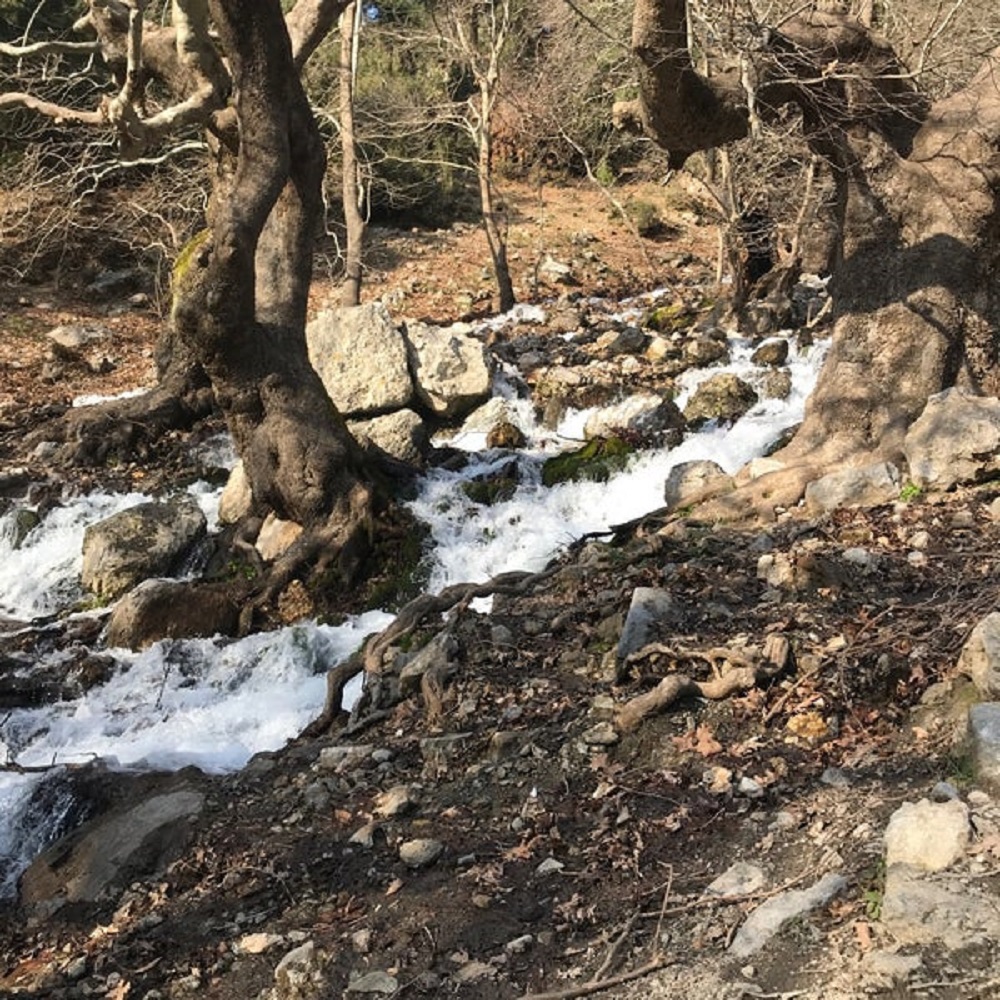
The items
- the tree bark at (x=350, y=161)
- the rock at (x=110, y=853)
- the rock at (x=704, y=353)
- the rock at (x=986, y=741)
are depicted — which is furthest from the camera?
the tree bark at (x=350, y=161)

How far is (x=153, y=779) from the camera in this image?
5809mm

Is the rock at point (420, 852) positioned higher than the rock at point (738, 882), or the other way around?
the rock at point (738, 882)

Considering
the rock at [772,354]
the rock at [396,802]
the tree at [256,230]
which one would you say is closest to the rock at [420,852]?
the rock at [396,802]

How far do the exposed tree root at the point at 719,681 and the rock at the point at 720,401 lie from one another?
21.9 feet

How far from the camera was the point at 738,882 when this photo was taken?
3.31 m

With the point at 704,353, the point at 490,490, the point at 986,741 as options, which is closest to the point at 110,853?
the point at 986,741

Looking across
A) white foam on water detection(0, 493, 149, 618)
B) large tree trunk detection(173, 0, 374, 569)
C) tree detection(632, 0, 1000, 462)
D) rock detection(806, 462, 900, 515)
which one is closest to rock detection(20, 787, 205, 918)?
large tree trunk detection(173, 0, 374, 569)

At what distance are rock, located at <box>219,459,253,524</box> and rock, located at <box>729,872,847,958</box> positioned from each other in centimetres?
782

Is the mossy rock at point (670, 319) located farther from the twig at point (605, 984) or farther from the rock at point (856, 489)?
the twig at point (605, 984)

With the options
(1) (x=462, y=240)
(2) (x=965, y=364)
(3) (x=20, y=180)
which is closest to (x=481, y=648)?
(2) (x=965, y=364)

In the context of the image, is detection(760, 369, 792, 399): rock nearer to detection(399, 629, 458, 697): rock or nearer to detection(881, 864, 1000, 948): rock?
detection(399, 629, 458, 697): rock

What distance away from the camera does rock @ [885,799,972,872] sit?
283 centimetres

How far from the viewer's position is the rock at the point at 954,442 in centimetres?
693

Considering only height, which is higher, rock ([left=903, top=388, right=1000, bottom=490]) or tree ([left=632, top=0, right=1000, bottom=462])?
tree ([left=632, top=0, right=1000, bottom=462])
